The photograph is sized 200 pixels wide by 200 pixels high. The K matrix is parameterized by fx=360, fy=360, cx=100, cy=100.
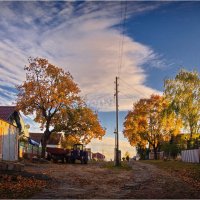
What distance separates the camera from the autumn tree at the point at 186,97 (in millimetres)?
53438

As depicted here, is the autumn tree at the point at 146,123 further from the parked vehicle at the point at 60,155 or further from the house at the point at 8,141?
the house at the point at 8,141

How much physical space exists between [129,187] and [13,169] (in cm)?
608

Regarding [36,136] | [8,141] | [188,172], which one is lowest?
[188,172]

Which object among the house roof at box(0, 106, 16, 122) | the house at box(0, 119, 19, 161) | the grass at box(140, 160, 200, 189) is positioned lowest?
the grass at box(140, 160, 200, 189)

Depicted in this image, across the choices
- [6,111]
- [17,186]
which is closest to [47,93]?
[6,111]

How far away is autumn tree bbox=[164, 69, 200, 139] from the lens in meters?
53.4

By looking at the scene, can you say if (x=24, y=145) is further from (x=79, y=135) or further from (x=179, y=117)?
(x=179, y=117)

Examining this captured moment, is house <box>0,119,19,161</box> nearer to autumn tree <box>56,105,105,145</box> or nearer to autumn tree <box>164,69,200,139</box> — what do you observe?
autumn tree <box>56,105,105,145</box>

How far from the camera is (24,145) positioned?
52938mm

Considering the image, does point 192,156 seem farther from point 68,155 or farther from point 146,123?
point 146,123

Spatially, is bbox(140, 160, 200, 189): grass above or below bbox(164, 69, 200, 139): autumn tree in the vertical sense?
below

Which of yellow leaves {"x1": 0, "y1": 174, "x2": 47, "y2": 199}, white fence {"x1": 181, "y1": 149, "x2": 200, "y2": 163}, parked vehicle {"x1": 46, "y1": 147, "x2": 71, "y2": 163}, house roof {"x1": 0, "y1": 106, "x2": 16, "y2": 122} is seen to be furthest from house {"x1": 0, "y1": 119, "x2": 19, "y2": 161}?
white fence {"x1": 181, "y1": 149, "x2": 200, "y2": 163}

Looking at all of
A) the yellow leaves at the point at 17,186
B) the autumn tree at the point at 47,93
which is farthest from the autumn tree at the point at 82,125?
the yellow leaves at the point at 17,186

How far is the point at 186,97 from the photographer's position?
55188 mm
